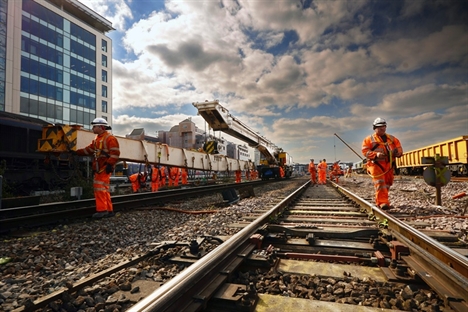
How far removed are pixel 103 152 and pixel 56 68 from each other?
33.2 m

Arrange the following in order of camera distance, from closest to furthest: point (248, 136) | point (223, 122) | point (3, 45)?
point (223, 122)
point (248, 136)
point (3, 45)

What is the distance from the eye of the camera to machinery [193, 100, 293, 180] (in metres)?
10.9

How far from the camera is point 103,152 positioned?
5.59 meters

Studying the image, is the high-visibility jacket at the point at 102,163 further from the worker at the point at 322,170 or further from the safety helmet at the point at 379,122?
the worker at the point at 322,170

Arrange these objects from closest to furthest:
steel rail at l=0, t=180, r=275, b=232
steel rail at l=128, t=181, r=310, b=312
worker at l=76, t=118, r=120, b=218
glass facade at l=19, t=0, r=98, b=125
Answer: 1. steel rail at l=128, t=181, r=310, b=312
2. steel rail at l=0, t=180, r=275, b=232
3. worker at l=76, t=118, r=120, b=218
4. glass facade at l=19, t=0, r=98, b=125

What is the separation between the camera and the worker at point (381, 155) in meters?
5.69

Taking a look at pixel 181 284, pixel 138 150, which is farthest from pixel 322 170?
pixel 181 284

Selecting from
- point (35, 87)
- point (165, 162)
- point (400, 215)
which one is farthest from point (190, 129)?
point (400, 215)

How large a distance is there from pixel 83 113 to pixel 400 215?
3755 cm

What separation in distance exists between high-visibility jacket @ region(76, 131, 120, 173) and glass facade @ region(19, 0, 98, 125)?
29060 millimetres

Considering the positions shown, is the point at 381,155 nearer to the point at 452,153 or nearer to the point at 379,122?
the point at 379,122

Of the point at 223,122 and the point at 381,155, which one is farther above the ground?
the point at 223,122

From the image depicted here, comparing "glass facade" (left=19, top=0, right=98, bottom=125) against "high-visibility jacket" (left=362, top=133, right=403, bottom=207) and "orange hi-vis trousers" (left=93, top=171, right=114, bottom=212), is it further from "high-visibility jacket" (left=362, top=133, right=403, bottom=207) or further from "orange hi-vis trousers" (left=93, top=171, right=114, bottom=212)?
"high-visibility jacket" (left=362, top=133, right=403, bottom=207)

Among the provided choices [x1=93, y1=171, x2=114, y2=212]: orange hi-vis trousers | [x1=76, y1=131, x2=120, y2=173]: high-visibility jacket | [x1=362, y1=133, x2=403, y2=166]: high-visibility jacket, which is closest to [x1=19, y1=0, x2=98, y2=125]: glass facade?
[x1=76, y1=131, x2=120, y2=173]: high-visibility jacket
